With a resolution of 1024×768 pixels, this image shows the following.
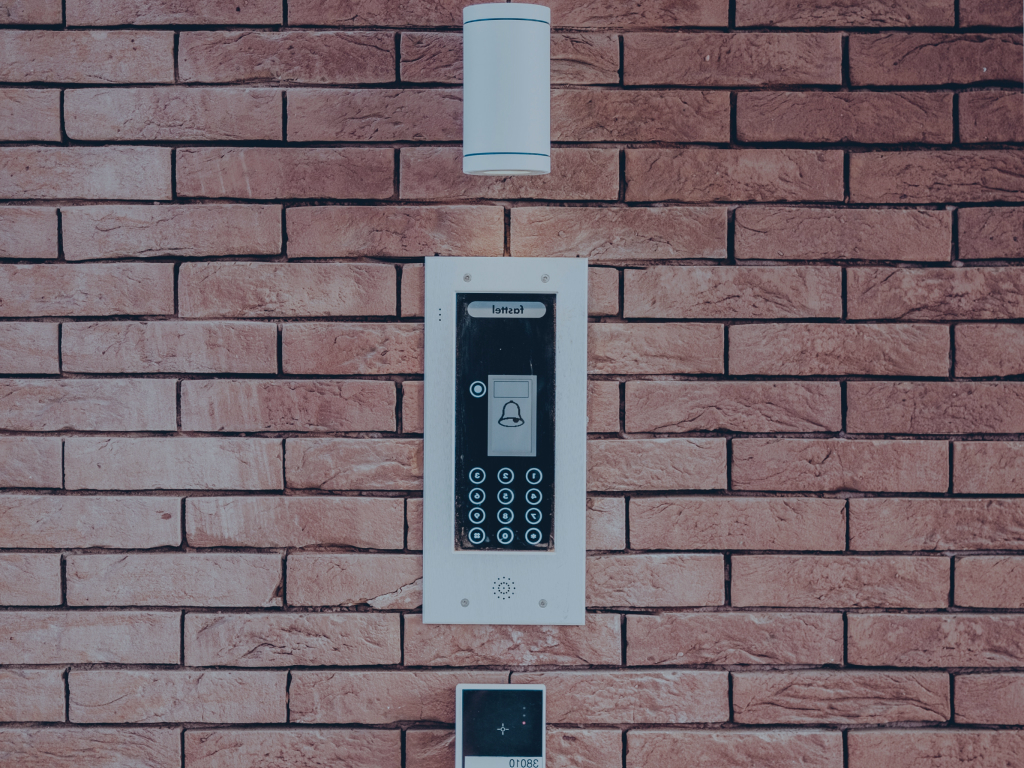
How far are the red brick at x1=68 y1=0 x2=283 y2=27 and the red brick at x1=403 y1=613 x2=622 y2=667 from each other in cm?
118

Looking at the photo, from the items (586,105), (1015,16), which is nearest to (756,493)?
(586,105)

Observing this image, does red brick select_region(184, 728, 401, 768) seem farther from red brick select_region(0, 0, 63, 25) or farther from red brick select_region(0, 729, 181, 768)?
red brick select_region(0, 0, 63, 25)

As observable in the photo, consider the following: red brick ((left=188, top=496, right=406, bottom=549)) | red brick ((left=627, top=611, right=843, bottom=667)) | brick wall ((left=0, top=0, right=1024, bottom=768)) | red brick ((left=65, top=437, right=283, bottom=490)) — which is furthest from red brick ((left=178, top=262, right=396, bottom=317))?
red brick ((left=627, top=611, right=843, bottom=667))

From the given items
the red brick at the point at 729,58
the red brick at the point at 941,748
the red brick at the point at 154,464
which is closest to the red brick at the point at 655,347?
the red brick at the point at 729,58

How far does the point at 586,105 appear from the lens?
1.44 meters

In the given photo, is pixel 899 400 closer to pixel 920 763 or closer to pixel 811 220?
pixel 811 220

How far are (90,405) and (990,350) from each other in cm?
173

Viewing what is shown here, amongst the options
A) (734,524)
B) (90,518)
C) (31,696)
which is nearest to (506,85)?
(734,524)

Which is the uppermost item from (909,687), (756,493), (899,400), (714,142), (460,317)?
(714,142)

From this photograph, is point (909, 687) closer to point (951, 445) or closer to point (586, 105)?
point (951, 445)

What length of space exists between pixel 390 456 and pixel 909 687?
1088 mm

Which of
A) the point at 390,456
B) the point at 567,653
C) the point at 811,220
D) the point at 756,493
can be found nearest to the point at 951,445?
the point at 756,493

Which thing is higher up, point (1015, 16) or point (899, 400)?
point (1015, 16)

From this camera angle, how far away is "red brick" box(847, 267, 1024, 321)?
1451 mm
